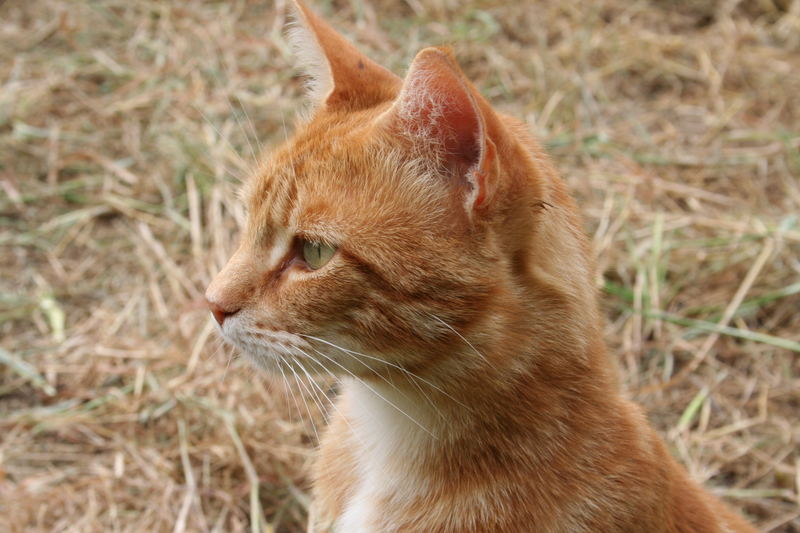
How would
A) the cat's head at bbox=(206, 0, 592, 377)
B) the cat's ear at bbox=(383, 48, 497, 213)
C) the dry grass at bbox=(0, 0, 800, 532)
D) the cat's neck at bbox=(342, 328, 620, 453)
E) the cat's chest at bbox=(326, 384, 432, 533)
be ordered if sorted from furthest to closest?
the dry grass at bbox=(0, 0, 800, 532) < the cat's chest at bbox=(326, 384, 432, 533) < the cat's neck at bbox=(342, 328, 620, 453) < the cat's head at bbox=(206, 0, 592, 377) < the cat's ear at bbox=(383, 48, 497, 213)

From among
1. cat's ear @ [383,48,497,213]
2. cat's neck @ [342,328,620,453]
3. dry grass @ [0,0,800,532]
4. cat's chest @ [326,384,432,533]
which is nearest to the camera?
cat's ear @ [383,48,497,213]

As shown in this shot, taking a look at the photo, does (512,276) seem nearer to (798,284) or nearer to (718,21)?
(798,284)

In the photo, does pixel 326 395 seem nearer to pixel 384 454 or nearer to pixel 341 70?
pixel 384 454

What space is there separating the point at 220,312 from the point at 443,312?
491 millimetres

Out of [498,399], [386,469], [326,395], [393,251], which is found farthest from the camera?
[326,395]

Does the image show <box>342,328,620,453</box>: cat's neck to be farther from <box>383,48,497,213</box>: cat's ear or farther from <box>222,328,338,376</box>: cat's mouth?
<box>383,48,497,213</box>: cat's ear

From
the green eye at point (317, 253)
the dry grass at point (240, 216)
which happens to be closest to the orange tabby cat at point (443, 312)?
the green eye at point (317, 253)

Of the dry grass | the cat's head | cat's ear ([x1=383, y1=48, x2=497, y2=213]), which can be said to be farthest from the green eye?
the dry grass

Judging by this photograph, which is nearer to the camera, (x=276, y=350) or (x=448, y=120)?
(x=448, y=120)

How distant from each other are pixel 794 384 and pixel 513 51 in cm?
234

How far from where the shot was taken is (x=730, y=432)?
9.94 ft

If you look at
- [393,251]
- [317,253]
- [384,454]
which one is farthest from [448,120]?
[384,454]

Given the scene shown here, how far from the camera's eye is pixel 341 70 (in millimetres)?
2010

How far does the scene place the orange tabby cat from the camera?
1.67 m
